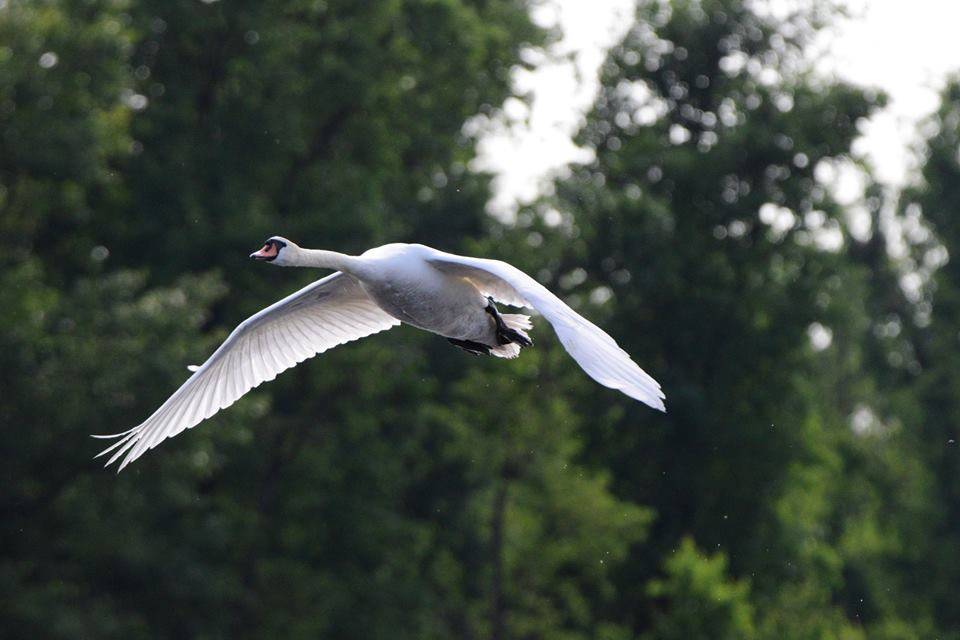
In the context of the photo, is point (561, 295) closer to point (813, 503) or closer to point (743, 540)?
point (743, 540)

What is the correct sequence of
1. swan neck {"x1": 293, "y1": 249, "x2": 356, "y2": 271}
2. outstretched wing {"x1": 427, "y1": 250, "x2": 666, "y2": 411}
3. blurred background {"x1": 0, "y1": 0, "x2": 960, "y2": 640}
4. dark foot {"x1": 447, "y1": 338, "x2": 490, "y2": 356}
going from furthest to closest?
blurred background {"x1": 0, "y1": 0, "x2": 960, "y2": 640}, dark foot {"x1": 447, "y1": 338, "x2": 490, "y2": 356}, swan neck {"x1": 293, "y1": 249, "x2": 356, "y2": 271}, outstretched wing {"x1": 427, "y1": 250, "x2": 666, "y2": 411}

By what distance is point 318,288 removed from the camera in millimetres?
13633

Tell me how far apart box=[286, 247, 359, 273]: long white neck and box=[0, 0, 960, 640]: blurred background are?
12439 mm

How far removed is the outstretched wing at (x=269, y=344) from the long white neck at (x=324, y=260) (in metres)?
0.51

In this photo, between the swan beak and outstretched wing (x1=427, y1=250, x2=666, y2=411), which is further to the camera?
the swan beak

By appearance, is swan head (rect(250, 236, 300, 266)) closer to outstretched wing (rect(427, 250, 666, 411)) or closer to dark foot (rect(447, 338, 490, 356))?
dark foot (rect(447, 338, 490, 356))

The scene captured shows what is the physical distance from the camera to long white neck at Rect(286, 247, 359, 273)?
12.4 metres

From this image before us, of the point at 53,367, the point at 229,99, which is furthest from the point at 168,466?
the point at 229,99

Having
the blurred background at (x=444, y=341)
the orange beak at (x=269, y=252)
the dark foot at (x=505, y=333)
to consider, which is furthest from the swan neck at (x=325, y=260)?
the blurred background at (x=444, y=341)

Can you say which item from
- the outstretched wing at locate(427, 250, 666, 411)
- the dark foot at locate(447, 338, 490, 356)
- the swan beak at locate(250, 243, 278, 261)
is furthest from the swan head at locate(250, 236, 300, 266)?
the outstretched wing at locate(427, 250, 666, 411)

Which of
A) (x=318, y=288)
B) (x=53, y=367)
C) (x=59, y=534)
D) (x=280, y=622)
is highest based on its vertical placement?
(x=318, y=288)

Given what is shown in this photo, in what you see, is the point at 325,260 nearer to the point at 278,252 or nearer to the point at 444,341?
the point at 278,252

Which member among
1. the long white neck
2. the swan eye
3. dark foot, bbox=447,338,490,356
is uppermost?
the long white neck

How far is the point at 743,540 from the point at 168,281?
1153cm
